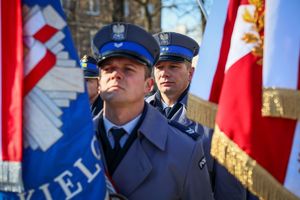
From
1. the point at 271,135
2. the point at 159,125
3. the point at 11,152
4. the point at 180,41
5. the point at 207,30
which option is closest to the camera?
the point at 11,152

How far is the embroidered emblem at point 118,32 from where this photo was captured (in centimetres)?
277

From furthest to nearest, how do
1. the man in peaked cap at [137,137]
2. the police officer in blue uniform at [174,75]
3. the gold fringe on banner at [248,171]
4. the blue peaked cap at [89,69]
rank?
the blue peaked cap at [89,69] < the police officer in blue uniform at [174,75] < the man in peaked cap at [137,137] < the gold fringe on banner at [248,171]

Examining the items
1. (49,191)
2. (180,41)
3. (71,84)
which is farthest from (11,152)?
(180,41)

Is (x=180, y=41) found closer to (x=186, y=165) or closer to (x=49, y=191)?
(x=186, y=165)

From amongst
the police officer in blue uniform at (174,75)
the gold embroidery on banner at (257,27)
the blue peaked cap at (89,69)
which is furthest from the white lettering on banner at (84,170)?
the blue peaked cap at (89,69)

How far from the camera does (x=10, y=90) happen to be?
2205 mm

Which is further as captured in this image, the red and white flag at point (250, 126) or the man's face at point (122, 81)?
the man's face at point (122, 81)

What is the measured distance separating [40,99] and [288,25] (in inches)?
45.2

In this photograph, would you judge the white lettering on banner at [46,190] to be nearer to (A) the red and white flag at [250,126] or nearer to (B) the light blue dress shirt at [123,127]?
(B) the light blue dress shirt at [123,127]

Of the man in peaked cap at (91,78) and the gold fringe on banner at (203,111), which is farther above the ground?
the gold fringe on banner at (203,111)

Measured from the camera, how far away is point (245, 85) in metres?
2.37

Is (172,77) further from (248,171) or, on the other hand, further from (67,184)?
(67,184)

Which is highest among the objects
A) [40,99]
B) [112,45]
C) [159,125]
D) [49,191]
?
[112,45]

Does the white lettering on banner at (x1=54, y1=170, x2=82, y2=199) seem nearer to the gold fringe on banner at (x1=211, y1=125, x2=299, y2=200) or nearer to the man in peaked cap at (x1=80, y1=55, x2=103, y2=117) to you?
the gold fringe on banner at (x1=211, y1=125, x2=299, y2=200)
